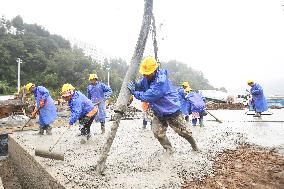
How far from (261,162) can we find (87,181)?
116 inches

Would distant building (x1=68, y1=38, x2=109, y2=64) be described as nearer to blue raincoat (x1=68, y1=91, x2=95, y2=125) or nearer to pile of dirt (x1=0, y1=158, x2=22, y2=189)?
pile of dirt (x1=0, y1=158, x2=22, y2=189)

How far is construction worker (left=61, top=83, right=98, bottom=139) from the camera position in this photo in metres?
7.25

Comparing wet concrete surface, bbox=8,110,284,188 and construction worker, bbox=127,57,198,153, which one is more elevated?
construction worker, bbox=127,57,198,153

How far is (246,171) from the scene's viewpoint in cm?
508

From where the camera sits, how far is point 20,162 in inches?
315

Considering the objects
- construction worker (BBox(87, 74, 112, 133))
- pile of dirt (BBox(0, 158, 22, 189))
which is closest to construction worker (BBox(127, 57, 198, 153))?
construction worker (BBox(87, 74, 112, 133))

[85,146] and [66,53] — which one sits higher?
[66,53]

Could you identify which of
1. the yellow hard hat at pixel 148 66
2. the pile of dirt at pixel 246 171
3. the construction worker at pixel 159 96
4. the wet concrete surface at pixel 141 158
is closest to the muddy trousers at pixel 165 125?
the construction worker at pixel 159 96

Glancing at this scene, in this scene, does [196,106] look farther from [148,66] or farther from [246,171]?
[246,171]

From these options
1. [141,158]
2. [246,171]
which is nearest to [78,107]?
[141,158]

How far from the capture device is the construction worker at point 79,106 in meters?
7.25

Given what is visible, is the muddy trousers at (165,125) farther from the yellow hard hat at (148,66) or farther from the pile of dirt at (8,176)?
the pile of dirt at (8,176)

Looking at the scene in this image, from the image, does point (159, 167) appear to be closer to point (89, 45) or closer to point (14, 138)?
point (14, 138)

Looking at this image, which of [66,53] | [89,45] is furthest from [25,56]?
[89,45]
